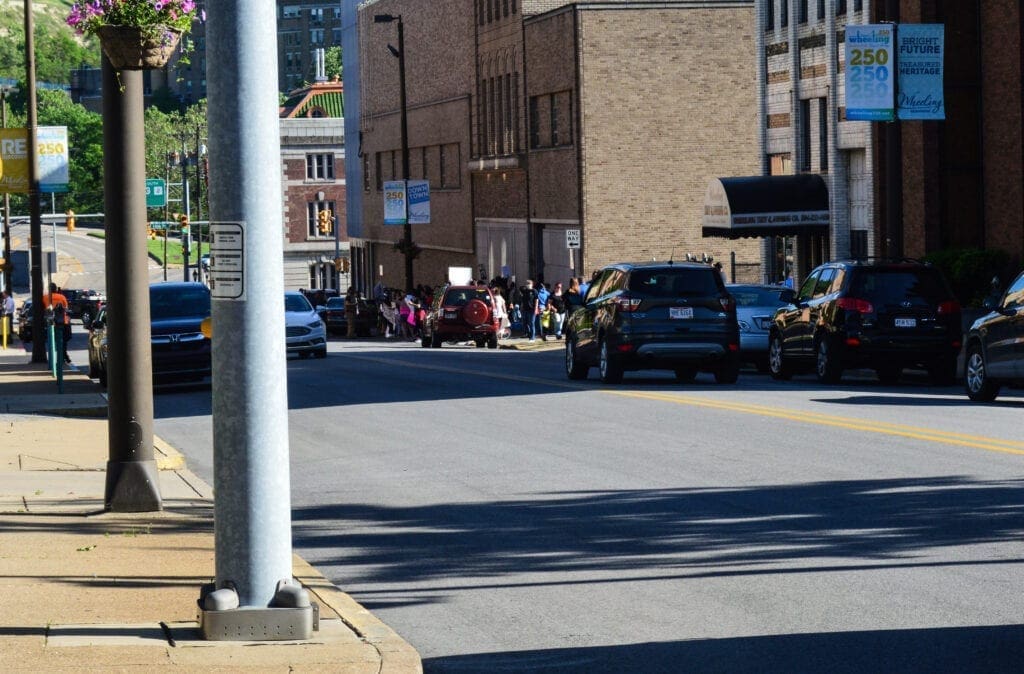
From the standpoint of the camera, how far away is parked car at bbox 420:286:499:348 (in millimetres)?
50312

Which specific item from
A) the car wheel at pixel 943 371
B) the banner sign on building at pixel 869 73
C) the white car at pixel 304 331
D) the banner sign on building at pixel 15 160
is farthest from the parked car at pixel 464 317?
the car wheel at pixel 943 371

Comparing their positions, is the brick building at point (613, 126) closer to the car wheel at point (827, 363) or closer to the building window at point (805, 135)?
the building window at point (805, 135)

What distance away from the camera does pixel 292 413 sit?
22016mm

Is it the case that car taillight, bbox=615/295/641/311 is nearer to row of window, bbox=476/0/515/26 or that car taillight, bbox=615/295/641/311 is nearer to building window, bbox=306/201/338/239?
row of window, bbox=476/0/515/26

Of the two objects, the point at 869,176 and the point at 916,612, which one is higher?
the point at 869,176

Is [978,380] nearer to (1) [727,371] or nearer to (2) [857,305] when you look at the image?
(2) [857,305]

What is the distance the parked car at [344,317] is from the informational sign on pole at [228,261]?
59.4m

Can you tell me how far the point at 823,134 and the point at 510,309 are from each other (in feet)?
51.4

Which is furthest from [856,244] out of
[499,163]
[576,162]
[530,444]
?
[530,444]

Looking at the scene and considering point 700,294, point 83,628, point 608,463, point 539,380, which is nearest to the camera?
point 83,628

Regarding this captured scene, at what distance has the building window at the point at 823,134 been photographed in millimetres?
Result: 48312

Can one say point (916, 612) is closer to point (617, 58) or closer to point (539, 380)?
point (539, 380)

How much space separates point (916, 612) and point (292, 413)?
46.1 feet

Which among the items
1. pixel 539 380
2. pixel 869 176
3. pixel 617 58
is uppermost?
pixel 617 58
